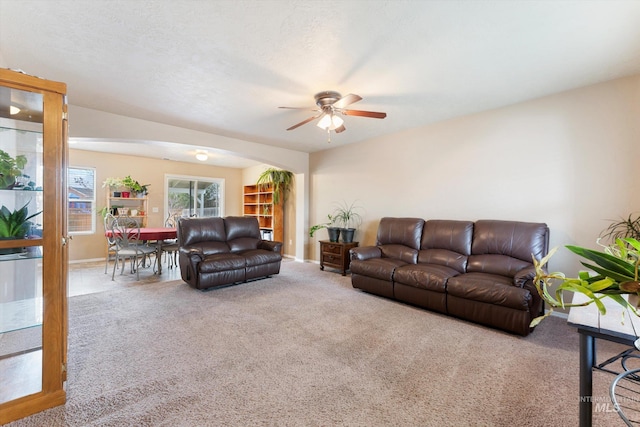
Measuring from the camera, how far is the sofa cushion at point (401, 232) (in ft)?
13.4

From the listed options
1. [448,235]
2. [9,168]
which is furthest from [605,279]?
[448,235]

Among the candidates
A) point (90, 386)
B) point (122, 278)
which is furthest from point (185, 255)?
point (90, 386)

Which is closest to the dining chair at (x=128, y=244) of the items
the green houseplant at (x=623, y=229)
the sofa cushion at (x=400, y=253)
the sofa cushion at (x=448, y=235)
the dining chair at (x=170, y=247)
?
the dining chair at (x=170, y=247)

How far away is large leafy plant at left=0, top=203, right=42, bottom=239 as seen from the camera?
170 centimetres

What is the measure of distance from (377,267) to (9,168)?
11.6ft

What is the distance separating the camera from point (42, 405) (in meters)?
1.65

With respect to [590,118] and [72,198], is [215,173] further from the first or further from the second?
[590,118]

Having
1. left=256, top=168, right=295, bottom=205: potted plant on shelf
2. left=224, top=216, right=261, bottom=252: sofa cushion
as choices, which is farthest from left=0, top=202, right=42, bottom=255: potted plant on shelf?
left=256, top=168, right=295, bottom=205: potted plant on shelf

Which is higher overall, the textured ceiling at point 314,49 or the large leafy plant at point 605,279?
the textured ceiling at point 314,49

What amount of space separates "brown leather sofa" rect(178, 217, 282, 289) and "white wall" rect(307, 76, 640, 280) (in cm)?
225

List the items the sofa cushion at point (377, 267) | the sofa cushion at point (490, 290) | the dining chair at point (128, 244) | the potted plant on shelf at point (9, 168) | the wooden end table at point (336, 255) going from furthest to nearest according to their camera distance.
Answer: the wooden end table at point (336, 255) → the dining chair at point (128, 244) → the sofa cushion at point (377, 267) → the sofa cushion at point (490, 290) → the potted plant on shelf at point (9, 168)

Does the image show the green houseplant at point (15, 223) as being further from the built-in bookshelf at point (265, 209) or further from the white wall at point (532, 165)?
the built-in bookshelf at point (265, 209)

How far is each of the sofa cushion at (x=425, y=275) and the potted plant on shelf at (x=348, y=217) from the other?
68.8 inches

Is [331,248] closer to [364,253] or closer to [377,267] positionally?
[364,253]
